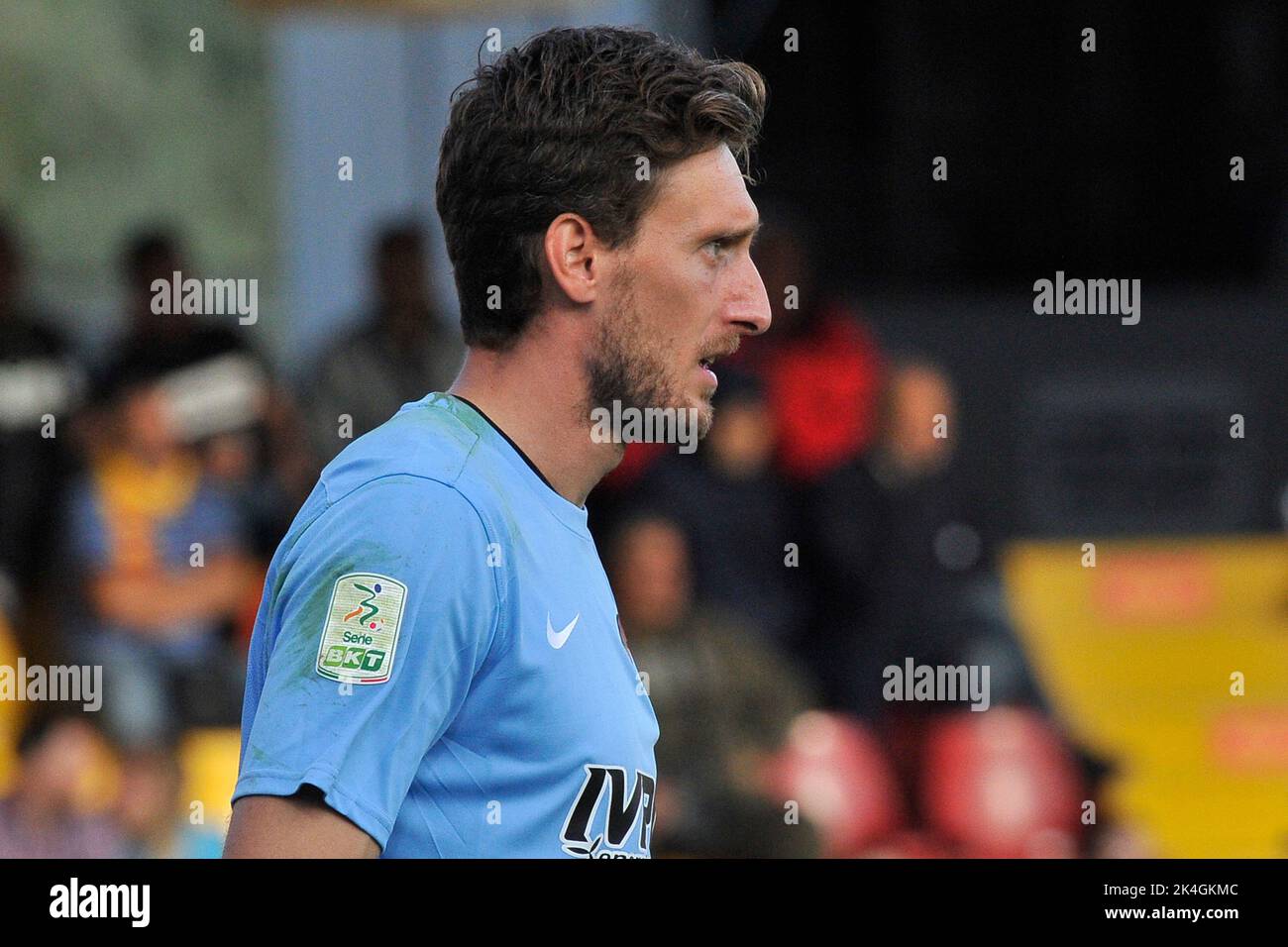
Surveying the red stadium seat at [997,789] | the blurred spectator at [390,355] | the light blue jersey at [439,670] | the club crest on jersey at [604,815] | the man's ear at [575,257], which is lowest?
the red stadium seat at [997,789]

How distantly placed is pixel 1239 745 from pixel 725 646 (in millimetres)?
2065

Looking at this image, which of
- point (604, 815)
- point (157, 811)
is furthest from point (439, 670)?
point (157, 811)

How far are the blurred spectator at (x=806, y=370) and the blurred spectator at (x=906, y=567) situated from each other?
0.08 meters

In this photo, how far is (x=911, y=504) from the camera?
662 cm

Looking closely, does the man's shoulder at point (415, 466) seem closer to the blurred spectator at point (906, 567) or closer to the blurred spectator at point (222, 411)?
the blurred spectator at point (222, 411)

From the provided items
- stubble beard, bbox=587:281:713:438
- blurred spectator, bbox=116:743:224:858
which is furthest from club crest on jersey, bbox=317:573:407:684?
blurred spectator, bbox=116:743:224:858

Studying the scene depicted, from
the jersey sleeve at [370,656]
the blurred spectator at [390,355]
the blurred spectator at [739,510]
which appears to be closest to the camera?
the jersey sleeve at [370,656]

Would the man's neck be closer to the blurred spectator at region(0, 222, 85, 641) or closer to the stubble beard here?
the stubble beard

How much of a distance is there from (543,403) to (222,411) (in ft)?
14.3

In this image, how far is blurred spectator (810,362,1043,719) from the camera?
6449 mm

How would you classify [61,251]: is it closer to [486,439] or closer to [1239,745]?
[1239,745]

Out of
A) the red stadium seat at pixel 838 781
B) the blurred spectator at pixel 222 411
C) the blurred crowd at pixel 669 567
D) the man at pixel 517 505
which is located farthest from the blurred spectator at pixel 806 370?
the man at pixel 517 505

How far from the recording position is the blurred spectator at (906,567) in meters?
6.45

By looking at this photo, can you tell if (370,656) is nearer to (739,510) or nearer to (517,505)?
(517,505)
